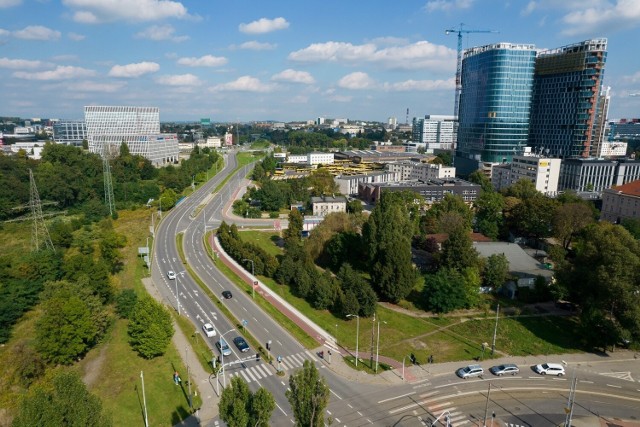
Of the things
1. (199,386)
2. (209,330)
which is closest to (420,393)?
(199,386)

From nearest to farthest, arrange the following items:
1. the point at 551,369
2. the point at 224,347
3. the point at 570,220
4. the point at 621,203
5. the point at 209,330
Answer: the point at 551,369, the point at 224,347, the point at 209,330, the point at 570,220, the point at 621,203

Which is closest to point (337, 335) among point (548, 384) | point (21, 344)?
point (548, 384)

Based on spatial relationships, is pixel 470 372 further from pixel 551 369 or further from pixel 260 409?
pixel 260 409

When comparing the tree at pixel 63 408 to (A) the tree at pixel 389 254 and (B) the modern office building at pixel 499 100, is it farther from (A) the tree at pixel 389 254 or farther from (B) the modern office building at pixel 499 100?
(B) the modern office building at pixel 499 100

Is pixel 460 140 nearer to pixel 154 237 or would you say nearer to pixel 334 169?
pixel 334 169

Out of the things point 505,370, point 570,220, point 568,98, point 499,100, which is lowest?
point 505,370

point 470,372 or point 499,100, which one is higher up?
point 499,100

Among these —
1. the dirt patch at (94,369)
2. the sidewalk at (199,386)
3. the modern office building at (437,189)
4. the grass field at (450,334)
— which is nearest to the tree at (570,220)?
the grass field at (450,334)
